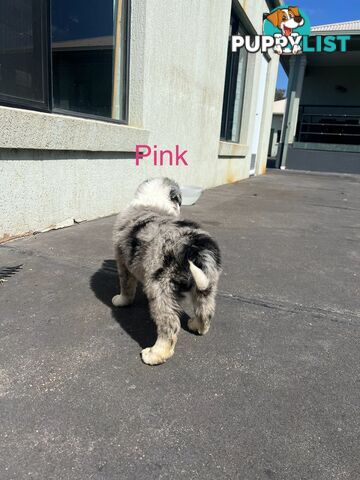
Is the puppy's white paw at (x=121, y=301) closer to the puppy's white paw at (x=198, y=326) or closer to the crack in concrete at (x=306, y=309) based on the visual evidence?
the puppy's white paw at (x=198, y=326)

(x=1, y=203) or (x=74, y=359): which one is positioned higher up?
(x=1, y=203)

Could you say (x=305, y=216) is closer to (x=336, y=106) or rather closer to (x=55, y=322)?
(x=55, y=322)

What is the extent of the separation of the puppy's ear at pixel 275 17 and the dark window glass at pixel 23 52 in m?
12.4

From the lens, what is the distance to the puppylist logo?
1227 centimetres

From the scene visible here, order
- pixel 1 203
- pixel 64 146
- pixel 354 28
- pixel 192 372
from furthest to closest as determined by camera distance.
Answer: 1. pixel 354 28
2. pixel 64 146
3. pixel 1 203
4. pixel 192 372

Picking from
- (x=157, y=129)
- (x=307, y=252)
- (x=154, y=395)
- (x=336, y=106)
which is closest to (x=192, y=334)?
(x=154, y=395)

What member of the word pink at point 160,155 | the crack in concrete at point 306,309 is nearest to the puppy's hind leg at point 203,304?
the crack in concrete at point 306,309

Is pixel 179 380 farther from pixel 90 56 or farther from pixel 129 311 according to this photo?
pixel 90 56

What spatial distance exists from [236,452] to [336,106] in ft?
84.3

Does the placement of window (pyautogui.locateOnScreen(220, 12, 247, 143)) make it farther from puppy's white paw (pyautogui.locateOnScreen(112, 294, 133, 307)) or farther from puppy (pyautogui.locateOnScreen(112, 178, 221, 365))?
puppy (pyautogui.locateOnScreen(112, 178, 221, 365))

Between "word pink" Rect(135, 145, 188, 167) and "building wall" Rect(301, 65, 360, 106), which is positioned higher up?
"building wall" Rect(301, 65, 360, 106)

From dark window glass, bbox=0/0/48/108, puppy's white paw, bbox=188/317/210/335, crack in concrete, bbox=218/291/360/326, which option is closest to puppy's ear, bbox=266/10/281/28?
dark window glass, bbox=0/0/48/108

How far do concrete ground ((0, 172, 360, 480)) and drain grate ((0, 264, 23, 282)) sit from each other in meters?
0.02

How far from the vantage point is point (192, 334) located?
2447 mm
